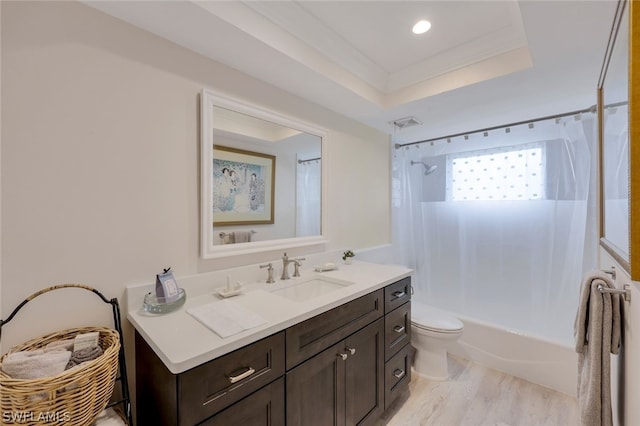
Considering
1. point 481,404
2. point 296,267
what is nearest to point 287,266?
point 296,267

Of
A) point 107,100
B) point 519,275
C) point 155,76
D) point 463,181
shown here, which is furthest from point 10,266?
point 519,275

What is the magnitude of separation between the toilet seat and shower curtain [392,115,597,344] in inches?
26.4

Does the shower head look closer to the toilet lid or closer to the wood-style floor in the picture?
the toilet lid

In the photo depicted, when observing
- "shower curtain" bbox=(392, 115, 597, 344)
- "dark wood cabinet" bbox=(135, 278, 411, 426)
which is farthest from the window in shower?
"dark wood cabinet" bbox=(135, 278, 411, 426)

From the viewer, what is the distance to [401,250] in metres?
3.09

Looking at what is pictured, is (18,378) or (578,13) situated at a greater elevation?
(578,13)

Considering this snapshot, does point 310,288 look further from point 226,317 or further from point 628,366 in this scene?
point 628,366

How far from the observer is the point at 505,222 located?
8.16ft

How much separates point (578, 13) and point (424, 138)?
1880mm

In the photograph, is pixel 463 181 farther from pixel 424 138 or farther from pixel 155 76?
pixel 155 76

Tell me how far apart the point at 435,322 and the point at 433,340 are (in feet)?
0.44

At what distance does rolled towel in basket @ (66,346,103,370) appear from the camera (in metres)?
0.87

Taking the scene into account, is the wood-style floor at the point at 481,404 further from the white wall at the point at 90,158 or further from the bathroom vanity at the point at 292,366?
the white wall at the point at 90,158

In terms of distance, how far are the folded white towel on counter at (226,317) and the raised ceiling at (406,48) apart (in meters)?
1.29
